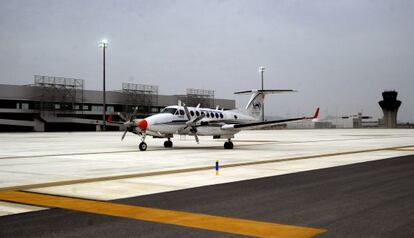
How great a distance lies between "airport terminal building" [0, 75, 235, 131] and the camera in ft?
311

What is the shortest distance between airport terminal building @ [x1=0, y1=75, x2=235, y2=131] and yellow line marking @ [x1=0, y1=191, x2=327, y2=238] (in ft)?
274

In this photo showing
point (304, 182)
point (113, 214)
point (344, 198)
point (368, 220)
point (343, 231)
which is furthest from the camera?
point (304, 182)

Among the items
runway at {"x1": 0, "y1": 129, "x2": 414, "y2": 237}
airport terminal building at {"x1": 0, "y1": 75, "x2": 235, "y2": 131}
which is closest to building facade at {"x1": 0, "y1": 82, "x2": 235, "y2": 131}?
airport terminal building at {"x1": 0, "y1": 75, "x2": 235, "y2": 131}

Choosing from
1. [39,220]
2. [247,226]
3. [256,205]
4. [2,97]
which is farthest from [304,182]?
[2,97]

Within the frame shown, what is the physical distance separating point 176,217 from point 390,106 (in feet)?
561

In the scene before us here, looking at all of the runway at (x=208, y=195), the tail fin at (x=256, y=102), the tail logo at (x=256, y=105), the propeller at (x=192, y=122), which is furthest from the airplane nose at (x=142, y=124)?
the tail logo at (x=256, y=105)

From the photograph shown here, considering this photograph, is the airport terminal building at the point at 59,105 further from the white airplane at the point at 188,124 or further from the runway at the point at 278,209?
the runway at the point at 278,209

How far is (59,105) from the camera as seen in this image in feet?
333

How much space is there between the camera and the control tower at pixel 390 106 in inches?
6398

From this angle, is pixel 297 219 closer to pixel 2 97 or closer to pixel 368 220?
pixel 368 220

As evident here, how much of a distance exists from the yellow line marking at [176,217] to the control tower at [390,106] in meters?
166

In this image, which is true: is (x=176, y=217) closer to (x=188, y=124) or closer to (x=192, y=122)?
(x=192, y=122)

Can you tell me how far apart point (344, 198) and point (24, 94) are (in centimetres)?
9712

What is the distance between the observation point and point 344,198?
1068 centimetres
